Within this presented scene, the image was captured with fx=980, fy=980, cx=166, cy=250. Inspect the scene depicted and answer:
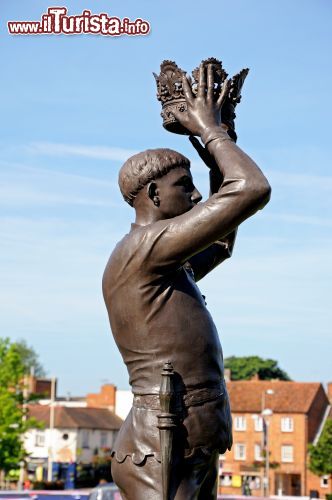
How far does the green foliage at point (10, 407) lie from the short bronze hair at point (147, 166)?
137 ft

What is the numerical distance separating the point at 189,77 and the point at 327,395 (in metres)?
77.1

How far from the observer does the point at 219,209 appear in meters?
4.95

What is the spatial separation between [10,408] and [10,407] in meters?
0.09

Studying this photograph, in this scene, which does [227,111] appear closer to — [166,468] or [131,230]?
[131,230]

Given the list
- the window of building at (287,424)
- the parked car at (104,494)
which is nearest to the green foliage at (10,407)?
the parked car at (104,494)

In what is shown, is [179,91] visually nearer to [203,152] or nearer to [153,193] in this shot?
[203,152]

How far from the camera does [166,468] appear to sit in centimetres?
488

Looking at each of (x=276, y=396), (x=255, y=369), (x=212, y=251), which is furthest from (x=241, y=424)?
(x=212, y=251)

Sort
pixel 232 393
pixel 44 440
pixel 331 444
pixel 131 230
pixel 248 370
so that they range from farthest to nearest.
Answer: pixel 248 370 < pixel 44 440 < pixel 232 393 < pixel 331 444 < pixel 131 230

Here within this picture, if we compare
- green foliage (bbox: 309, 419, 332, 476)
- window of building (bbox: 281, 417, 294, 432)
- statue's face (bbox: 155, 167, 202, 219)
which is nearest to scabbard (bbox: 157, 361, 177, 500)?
statue's face (bbox: 155, 167, 202, 219)

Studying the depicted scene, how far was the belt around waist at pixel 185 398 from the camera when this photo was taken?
5000 mm

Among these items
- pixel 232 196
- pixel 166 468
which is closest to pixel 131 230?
pixel 232 196

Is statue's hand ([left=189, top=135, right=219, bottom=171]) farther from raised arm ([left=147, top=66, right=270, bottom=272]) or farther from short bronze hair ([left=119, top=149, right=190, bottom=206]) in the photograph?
raised arm ([left=147, top=66, right=270, bottom=272])

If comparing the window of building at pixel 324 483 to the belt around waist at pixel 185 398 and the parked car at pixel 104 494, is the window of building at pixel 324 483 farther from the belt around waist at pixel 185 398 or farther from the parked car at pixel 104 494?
the belt around waist at pixel 185 398
